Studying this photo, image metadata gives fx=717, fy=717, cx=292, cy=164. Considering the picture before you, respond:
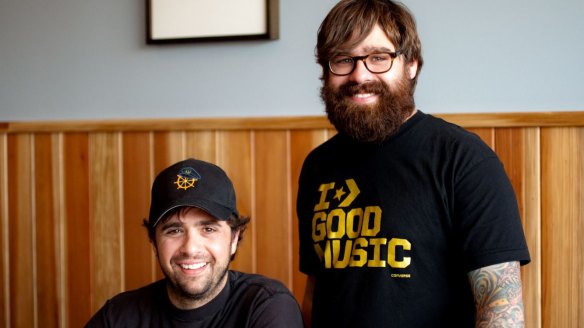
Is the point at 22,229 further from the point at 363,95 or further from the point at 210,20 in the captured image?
the point at 363,95

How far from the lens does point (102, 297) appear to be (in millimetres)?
2436

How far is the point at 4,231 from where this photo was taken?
2.53 metres

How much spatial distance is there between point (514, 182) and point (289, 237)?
0.70 metres

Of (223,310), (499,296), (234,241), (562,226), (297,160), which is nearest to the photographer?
(499,296)

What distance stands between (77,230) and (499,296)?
161 centimetres

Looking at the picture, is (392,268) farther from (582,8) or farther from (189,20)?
(189,20)

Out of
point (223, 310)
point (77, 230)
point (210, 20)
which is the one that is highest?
point (210, 20)

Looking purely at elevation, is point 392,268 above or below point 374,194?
below

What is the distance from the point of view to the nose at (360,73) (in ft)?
4.80

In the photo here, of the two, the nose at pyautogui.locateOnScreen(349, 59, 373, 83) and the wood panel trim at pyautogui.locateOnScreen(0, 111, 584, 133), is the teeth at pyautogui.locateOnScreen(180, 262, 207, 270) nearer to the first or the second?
the nose at pyautogui.locateOnScreen(349, 59, 373, 83)

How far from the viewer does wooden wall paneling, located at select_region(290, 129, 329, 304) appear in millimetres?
2191

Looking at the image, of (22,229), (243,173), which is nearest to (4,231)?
(22,229)

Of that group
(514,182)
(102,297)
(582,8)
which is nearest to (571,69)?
(582,8)

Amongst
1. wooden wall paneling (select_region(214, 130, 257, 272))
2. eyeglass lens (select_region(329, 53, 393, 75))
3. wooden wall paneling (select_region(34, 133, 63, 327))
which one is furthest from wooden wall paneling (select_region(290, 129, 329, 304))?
wooden wall paneling (select_region(34, 133, 63, 327))
